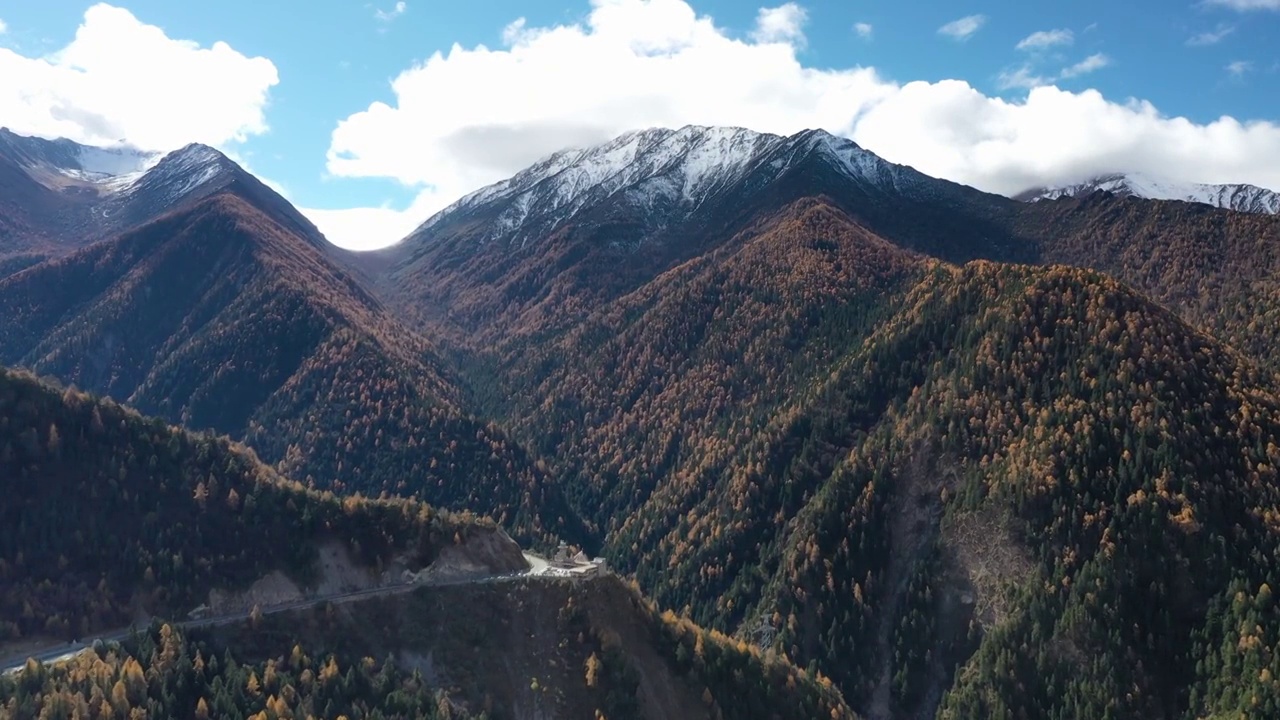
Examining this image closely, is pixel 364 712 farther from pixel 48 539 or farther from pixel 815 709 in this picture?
pixel 815 709

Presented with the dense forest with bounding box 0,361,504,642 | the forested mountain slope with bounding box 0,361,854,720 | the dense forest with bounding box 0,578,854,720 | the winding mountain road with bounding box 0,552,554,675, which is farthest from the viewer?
the dense forest with bounding box 0,361,504,642

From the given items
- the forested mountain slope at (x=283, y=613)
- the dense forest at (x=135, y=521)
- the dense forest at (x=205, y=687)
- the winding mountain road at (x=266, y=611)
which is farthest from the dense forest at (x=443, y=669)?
the dense forest at (x=135, y=521)

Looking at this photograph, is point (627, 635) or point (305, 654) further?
point (627, 635)

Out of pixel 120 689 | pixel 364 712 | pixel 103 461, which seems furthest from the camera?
pixel 103 461

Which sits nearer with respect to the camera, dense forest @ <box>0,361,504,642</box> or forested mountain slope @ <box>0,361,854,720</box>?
forested mountain slope @ <box>0,361,854,720</box>

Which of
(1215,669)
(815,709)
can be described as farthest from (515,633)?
(1215,669)

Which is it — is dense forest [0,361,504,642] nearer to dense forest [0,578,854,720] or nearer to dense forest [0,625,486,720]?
dense forest [0,578,854,720]

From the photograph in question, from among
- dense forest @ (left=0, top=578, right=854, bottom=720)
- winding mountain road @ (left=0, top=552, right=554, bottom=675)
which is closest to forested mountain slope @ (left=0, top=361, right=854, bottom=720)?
dense forest @ (left=0, top=578, right=854, bottom=720)
